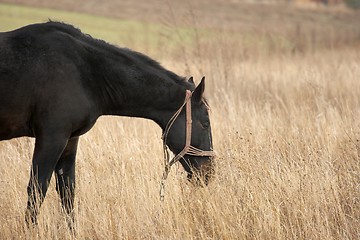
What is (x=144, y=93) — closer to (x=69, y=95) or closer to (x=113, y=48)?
(x=113, y=48)

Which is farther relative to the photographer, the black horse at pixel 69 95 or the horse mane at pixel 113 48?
the horse mane at pixel 113 48

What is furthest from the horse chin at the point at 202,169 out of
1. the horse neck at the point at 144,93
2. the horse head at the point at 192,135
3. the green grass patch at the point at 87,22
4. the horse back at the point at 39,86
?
the green grass patch at the point at 87,22

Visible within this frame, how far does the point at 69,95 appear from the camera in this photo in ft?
15.0

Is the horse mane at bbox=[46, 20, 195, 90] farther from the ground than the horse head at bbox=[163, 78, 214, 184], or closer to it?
farther from the ground

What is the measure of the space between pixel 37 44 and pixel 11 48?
0.22 meters

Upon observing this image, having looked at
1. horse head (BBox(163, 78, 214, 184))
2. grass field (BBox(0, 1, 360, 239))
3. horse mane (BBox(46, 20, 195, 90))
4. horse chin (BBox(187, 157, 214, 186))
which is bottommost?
grass field (BBox(0, 1, 360, 239))

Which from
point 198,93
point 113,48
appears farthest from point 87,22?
point 198,93

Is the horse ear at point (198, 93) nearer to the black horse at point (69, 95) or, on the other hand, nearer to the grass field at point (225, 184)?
the black horse at point (69, 95)

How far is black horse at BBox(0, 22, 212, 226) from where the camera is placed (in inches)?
178

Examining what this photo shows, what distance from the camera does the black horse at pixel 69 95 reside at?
452 cm

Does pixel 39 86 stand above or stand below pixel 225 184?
above

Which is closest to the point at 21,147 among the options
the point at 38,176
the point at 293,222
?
the point at 38,176

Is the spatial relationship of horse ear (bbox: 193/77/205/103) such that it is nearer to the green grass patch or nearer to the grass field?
the grass field

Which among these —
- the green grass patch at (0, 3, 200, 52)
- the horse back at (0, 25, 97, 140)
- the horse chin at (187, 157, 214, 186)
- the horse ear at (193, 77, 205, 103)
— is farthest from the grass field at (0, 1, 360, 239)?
the green grass patch at (0, 3, 200, 52)
